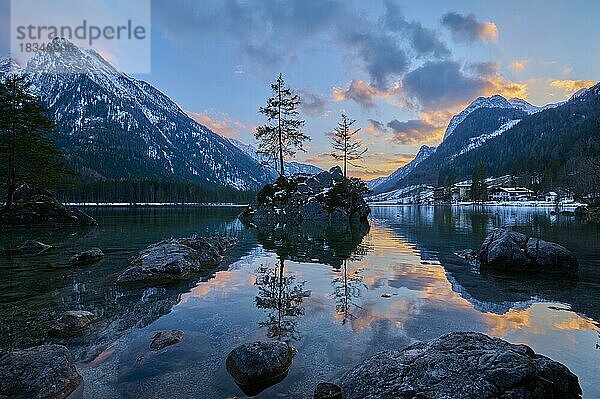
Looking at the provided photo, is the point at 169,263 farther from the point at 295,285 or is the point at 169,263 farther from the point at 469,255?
the point at 469,255

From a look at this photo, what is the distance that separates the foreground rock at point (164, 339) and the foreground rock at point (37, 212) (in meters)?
39.5

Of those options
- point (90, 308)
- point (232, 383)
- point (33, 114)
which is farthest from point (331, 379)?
point (33, 114)

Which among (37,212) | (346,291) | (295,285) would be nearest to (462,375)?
(346,291)

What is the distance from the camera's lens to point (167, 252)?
1636 centimetres

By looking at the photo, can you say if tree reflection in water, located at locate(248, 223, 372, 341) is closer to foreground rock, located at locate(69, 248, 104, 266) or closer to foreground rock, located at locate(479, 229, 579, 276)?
foreground rock, located at locate(479, 229, 579, 276)

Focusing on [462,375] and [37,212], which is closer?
[462,375]

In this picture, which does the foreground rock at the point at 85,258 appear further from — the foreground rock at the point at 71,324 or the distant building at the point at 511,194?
the distant building at the point at 511,194

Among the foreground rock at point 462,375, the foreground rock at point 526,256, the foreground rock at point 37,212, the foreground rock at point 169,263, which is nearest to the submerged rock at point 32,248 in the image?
the foreground rock at point 169,263

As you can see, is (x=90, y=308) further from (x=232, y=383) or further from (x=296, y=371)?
(x=296, y=371)

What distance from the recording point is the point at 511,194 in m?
177

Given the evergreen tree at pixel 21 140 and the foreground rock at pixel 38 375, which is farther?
the evergreen tree at pixel 21 140

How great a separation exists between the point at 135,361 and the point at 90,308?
460 cm

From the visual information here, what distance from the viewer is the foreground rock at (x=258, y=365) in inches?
238

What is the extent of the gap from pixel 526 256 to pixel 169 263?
15.8 m
